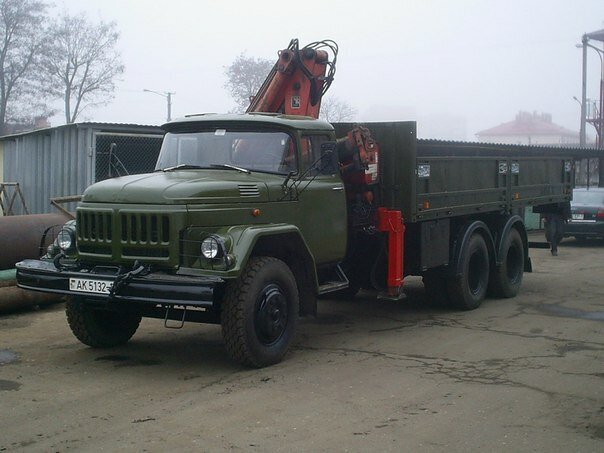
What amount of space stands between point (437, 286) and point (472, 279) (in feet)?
2.17

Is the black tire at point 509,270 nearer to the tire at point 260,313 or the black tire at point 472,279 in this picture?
the black tire at point 472,279

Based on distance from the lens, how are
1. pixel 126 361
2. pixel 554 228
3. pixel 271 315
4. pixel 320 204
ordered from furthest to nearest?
pixel 554 228
pixel 320 204
pixel 126 361
pixel 271 315

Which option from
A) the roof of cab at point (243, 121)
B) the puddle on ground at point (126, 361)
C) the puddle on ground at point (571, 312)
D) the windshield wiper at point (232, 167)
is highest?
the roof of cab at point (243, 121)

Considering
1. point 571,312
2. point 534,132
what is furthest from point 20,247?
point 534,132

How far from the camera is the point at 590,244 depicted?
21500 mm

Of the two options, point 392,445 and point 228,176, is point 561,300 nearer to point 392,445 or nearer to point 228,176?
point 228,176

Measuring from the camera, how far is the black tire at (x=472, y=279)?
10.7 m

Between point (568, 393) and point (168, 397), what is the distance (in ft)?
10.6

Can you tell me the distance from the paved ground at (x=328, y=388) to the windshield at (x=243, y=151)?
1896mm

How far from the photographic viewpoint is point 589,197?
21.0 m

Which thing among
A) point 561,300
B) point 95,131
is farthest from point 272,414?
point 95,131

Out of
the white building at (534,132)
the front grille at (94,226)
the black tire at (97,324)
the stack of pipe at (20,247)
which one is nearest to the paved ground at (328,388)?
the black tire at (97,324)

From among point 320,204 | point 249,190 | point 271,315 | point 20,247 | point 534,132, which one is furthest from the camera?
point 534,132

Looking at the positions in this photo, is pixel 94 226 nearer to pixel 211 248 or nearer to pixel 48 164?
pixel 211 248
